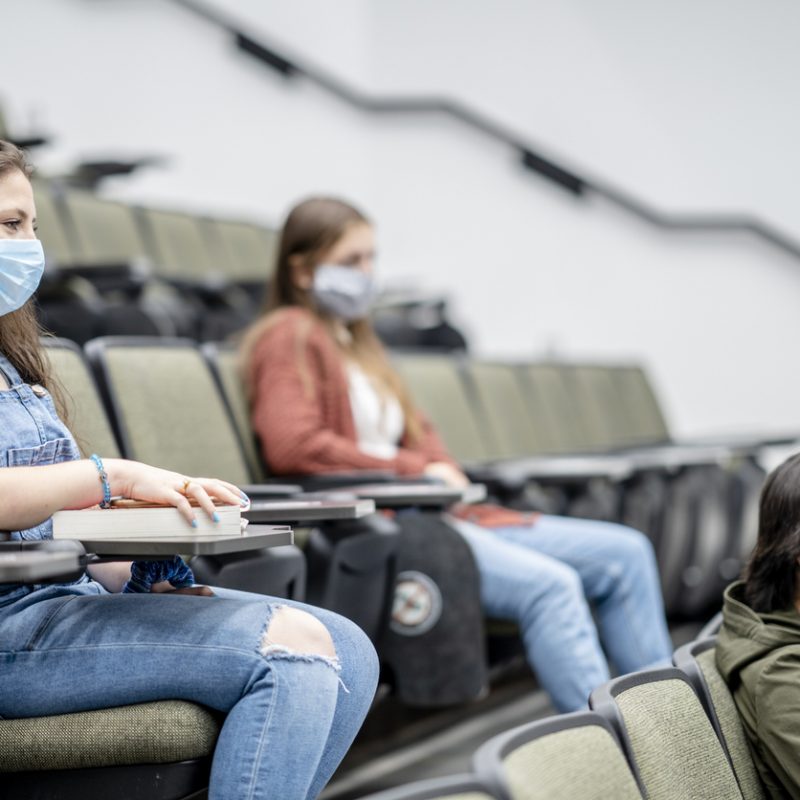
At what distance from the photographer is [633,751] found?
56 centimetres

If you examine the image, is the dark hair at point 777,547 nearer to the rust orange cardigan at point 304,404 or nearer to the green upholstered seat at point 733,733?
the green upholstered seat at point 733,733

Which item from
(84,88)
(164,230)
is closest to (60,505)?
(164,230)

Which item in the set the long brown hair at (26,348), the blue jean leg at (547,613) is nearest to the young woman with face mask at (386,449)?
the blue jean leg at (547,613)

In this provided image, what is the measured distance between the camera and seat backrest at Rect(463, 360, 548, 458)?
1708mm

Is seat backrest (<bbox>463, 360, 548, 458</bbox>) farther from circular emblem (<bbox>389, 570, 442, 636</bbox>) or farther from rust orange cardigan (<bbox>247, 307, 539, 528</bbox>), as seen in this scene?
circular emblem (<bbox>389, 570, 442, 636</bbox>)

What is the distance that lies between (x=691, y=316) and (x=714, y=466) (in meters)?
1.39

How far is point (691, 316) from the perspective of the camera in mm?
3016

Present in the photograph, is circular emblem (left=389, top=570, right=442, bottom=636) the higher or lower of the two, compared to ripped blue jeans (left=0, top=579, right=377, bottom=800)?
lower

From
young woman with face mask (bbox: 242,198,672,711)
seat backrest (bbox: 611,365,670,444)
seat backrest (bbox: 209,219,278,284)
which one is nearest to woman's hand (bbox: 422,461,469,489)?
young woman with face mask (bbox: 242,198,672,711)

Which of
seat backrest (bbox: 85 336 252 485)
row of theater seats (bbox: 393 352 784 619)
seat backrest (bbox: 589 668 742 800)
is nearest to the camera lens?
seat backrest (bbox: 589 668 742 800)

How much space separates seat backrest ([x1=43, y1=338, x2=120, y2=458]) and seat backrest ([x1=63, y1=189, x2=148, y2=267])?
3.58ft

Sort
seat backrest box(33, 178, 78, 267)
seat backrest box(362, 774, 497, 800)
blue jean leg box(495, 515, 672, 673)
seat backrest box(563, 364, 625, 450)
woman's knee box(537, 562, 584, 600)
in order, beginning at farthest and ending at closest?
Answer: 1. seat backrest box(563, 364, 625, 450)
2. seat backrest box(33, 178, 78, 267)
3. blue jean leg box(495, 515, 672, 673)
4. woman's knee box(537, 562, 584, 600)
5. seat backrest box(362, 774, 497, 800)

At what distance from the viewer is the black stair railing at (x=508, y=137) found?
2.98 metres

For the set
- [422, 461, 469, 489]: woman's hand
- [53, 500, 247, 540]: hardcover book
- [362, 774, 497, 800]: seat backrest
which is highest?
[53, 500, 247, 540]: hardcover book
